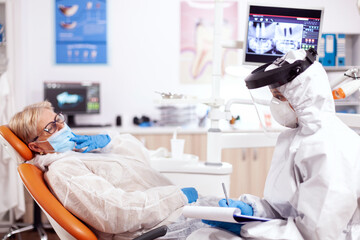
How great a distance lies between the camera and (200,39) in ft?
13.5

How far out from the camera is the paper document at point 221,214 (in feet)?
3.82

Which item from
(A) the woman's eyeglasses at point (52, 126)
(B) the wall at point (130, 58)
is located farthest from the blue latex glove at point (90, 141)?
(B) the wall at point (130, 58)

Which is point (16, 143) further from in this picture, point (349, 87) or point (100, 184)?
point (349, 87)

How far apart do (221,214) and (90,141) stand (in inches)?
39.4

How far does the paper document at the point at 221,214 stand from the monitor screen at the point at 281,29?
1092 millimetres

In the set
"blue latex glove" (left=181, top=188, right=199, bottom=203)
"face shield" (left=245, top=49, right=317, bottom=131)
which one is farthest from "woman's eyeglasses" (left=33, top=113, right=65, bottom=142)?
"face shield" (left=245, top=49, right=317, bottom=131)

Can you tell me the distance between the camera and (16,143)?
1.66 m

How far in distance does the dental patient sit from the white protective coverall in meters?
0.31

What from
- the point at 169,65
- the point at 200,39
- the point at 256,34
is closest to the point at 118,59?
the point at 169,65

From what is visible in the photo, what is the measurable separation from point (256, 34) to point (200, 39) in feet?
6.88

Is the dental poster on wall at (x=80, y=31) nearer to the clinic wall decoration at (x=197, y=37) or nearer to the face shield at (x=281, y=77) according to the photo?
the clinic wall decoration at (x=197, y=37)

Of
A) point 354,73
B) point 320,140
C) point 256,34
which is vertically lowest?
point 320,140

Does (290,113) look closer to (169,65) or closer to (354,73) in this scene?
(354,73)

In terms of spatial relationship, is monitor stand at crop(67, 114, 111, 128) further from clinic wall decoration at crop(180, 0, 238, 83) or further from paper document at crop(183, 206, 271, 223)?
paper document at crop(183, 206, 271, 223)
